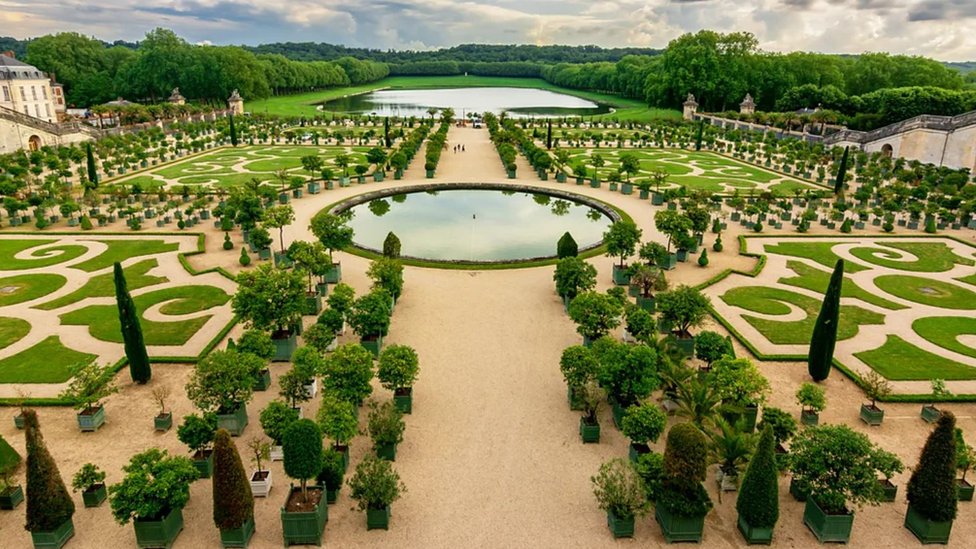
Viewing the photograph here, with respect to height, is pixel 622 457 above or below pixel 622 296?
below

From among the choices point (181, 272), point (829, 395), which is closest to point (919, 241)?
point (829, 395)

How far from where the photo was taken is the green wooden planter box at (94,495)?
16188 millimetres

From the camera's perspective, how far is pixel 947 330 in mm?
27719

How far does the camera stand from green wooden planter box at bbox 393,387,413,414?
20.7m

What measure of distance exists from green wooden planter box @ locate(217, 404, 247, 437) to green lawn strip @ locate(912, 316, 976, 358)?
28386 mm

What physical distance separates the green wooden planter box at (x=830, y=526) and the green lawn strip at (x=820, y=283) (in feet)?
62.7

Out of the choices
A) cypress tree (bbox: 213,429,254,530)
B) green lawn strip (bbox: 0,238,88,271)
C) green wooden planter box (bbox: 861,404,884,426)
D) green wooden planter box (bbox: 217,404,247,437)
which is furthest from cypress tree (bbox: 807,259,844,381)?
green lawn strip (bbox: 0,238,88,271)

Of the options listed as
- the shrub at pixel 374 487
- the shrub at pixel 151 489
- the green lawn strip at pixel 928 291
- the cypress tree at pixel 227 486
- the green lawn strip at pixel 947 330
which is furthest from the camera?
the green lawn strip at pixel 928 291

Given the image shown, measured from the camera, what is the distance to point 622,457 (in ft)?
61.0

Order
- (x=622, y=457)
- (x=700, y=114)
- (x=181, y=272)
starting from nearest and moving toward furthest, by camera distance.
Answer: (x=622, y=457), (x=181, y=272), (x=700, y=114)

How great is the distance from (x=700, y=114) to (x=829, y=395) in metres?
96.9

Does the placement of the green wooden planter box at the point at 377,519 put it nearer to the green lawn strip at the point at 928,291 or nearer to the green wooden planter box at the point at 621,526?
the green wooden planter box at the point at 621,526

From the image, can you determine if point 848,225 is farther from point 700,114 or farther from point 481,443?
point 700,114

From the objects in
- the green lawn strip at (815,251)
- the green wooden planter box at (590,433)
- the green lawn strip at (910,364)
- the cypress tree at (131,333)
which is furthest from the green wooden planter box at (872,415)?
the cypress tree at (131,333)
